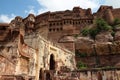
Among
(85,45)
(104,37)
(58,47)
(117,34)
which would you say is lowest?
(58,47)

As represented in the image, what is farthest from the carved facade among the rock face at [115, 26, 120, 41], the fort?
the rock face at [115, 26, 120, 41]

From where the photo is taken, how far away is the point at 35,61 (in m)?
21.9

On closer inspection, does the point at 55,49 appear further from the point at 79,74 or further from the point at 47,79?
the point at 79,74

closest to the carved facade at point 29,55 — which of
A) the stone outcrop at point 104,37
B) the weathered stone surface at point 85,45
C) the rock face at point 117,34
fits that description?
the weathered stone surface at point 85,45

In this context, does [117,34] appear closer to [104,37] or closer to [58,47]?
[104,37]

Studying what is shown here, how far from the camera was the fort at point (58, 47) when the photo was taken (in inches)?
730

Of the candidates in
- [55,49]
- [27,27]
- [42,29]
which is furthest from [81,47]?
[27,27]

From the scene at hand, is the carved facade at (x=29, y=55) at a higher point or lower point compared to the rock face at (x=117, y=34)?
lower

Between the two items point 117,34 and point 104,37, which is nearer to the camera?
point 104,37

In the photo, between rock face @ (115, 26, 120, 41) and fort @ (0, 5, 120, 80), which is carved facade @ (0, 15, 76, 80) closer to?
fort @ (0, 5, 120, 80)

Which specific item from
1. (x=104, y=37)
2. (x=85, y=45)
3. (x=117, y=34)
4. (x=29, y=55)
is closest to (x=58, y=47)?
(x=85, y=45)

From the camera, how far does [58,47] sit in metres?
27.6

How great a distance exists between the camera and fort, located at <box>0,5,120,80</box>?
18.5 meters

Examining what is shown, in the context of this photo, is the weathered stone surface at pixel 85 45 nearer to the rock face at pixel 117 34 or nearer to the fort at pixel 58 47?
the fort at pixel 58 47
